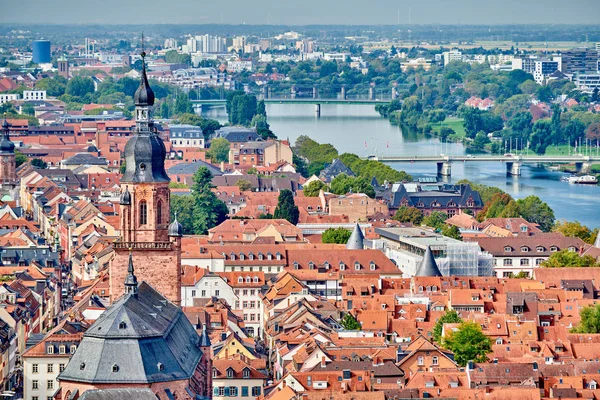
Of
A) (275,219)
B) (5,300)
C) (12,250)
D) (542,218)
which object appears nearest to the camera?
(5,300)

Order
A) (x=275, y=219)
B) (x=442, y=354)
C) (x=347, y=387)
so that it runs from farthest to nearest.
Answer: (x=275, y=219), (x=442, y=354), (x=347, y=387)

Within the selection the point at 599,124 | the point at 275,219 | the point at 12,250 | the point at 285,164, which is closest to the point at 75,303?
the point at 12,250

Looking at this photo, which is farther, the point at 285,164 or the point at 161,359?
the point at 285,164

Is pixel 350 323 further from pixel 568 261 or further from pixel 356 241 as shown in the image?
pixel 356 241

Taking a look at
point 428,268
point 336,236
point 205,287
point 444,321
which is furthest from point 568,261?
point 444,321

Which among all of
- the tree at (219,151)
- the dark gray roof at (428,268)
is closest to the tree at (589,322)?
the dark gray roof at (428,268)

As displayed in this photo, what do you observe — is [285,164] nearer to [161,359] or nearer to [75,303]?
[75,303]

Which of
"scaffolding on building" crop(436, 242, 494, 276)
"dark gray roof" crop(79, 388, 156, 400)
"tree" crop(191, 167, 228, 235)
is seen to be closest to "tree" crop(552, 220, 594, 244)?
"scaffolding on building" crop(436, 242, 494, 276)
